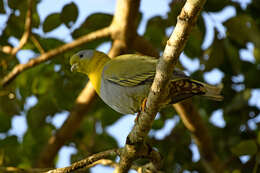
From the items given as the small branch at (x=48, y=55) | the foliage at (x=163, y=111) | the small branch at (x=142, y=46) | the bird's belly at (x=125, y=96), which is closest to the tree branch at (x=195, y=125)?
the small branch at (x=142, y=46)

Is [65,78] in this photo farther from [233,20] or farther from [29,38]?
[233,20]

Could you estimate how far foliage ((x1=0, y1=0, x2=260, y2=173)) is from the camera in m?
3.09

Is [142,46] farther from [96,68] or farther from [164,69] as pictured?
[164,69]

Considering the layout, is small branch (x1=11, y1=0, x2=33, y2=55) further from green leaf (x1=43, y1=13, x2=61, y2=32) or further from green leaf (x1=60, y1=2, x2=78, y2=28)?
green leaf (x1=60, y1=2, x2=78, y2=28)

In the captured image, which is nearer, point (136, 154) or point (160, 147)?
point (136, 154)

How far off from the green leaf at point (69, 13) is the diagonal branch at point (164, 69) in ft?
4.50

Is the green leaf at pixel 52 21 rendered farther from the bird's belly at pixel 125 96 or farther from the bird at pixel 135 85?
the bird's belly at pixel 125 96

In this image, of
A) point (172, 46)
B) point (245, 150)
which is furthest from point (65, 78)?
point (172, 46)

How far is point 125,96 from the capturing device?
2.46 meters

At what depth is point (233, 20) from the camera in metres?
2.92

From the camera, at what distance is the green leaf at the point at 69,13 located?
307cm

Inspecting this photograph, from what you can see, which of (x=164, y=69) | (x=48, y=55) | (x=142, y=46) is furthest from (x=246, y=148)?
(x=48, y=55)

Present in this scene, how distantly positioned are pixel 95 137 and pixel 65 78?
39.3 inches

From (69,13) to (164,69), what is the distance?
1.61 m
